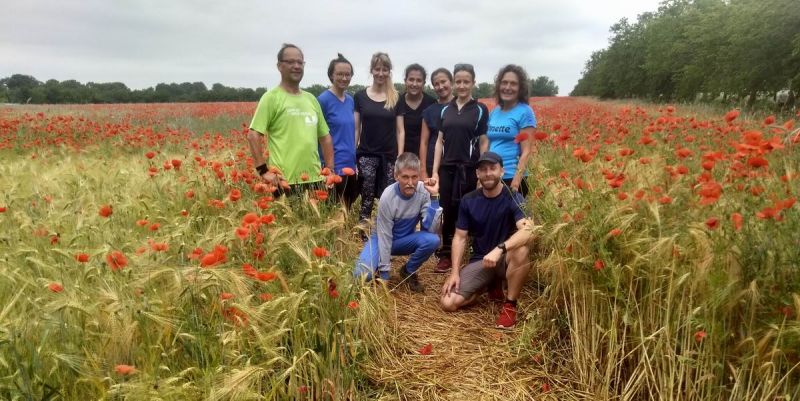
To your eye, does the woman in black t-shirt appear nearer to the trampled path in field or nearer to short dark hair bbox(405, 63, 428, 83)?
short dark hair bbox(405, 63, 428, 83)

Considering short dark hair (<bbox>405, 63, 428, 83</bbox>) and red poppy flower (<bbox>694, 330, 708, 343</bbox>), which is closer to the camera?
red poppy flower (<bbox>694, 330, 708, 343</bbox>)

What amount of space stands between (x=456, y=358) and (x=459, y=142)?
174 cm

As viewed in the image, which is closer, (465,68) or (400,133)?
(465,68)

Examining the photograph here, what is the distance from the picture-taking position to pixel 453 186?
3920 mm

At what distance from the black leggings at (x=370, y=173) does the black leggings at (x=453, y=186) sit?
0.55 meters

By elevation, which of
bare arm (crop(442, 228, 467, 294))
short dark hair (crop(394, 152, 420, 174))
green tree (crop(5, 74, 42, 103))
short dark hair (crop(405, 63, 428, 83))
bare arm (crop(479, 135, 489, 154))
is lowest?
bare arm (crop(442, 228, 467, 294))

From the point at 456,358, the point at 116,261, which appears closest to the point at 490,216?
the point at 456,358

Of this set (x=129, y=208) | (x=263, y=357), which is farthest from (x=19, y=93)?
(x=263, y=357)

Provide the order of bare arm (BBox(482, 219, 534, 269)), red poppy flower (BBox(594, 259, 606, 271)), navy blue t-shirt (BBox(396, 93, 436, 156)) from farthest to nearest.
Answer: navy blue t-shirt (BBox(396, 93, 436, 156)) < bare arm (BBox(482, 219, 534, 269)) < red poppy flower (BBox(594, 259, 606, 271))

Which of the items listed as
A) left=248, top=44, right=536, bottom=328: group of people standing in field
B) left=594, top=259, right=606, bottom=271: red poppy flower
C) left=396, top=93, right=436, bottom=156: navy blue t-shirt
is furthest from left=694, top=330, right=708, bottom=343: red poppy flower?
left=396, top=93, right=436, bottom=156: navy blue t-shirt

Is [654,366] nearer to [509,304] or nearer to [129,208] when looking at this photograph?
[509,304]

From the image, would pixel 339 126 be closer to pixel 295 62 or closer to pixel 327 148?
pixel 327 148

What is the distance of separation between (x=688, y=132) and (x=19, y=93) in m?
44.8

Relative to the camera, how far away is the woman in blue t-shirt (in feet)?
11.7
